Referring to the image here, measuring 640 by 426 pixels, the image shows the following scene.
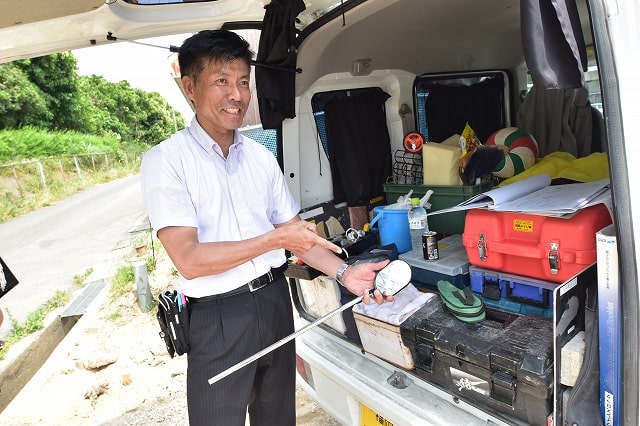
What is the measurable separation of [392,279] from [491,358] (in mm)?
453

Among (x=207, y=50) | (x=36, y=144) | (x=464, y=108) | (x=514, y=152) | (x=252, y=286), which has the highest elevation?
(x=36, y=144)

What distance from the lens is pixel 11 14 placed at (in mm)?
1764

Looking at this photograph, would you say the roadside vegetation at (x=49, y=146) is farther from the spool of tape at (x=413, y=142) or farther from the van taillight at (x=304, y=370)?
the spool of tape at (x=413, y=142)

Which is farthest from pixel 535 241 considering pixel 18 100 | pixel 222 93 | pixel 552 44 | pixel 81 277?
pixel 18 100

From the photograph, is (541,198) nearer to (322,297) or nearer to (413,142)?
(322,297)

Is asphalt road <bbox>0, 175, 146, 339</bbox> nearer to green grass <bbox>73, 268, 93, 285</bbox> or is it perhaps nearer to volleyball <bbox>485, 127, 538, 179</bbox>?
green grass <bbox>73, 268, 93, 285</bbox>

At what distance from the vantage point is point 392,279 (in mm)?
1799

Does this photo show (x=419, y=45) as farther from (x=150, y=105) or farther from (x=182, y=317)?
A: (x=150, y=105)

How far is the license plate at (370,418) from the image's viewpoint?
1.85 m

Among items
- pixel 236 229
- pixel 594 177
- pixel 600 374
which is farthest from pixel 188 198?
pixel 594 177

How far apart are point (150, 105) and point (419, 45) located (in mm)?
49340

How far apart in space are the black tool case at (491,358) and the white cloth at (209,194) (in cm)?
70

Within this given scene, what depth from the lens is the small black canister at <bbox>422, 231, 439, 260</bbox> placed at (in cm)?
231

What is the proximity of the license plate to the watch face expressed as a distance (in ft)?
1.70
